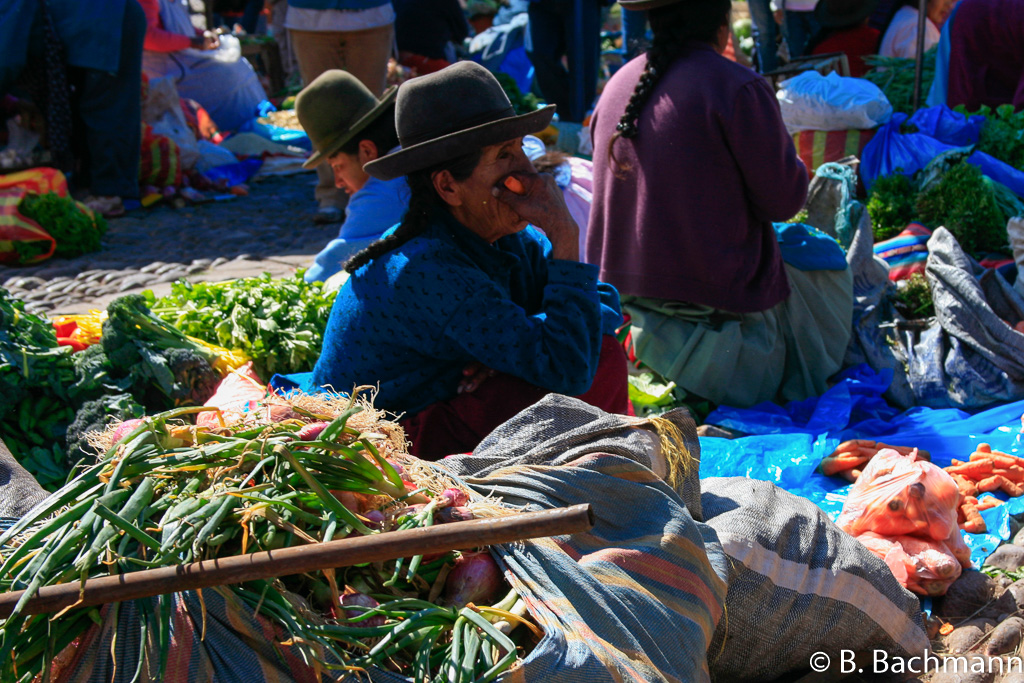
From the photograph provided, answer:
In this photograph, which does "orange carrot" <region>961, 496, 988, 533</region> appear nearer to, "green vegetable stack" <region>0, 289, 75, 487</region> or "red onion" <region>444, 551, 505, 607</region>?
"red onion" <region>444, 551, 505, 607</region>

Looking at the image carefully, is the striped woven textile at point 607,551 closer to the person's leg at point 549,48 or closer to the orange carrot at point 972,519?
the orange carrot at point 972,519

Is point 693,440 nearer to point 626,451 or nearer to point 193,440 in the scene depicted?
point 626,451

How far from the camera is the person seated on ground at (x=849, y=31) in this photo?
7742mm

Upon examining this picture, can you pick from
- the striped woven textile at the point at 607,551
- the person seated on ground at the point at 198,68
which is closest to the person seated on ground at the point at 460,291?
the striped woven textile at the point at 607,551

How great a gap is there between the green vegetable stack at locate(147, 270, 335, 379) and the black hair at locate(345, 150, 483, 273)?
134 cm

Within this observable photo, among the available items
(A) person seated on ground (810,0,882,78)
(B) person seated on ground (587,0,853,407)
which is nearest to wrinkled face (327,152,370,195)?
(B) person seated on ground (587,0,853,407)

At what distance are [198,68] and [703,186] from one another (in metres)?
7.97

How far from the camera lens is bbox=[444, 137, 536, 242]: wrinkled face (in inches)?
108

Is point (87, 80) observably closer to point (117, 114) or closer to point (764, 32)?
point (117, 114)

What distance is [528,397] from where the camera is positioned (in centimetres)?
275

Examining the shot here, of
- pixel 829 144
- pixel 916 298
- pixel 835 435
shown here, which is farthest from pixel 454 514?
pixel 829 144

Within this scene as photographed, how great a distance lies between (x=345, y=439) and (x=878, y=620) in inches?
57.7

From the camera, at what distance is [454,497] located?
184 cm

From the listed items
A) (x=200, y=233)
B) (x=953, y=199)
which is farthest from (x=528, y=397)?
(x=200, y=233)
